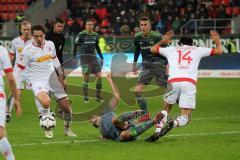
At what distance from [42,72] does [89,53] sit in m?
9.87

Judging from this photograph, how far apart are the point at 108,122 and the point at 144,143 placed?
2.60ft

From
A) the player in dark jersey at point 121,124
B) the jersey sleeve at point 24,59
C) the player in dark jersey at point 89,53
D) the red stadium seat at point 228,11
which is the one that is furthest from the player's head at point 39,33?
the red stadium seat at point 228,11

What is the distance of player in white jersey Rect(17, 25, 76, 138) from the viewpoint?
14617mm

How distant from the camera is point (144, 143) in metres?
13.6

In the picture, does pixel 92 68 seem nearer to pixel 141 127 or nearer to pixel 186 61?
pixel 186 61

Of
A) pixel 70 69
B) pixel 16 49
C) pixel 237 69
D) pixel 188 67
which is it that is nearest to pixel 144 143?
pixel 188 67

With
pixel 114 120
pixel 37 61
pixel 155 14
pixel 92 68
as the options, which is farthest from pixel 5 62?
pixel 155 14

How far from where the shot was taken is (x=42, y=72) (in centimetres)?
1499

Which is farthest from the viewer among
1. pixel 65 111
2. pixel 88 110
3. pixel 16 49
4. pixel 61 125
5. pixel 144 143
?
pixel 88 110

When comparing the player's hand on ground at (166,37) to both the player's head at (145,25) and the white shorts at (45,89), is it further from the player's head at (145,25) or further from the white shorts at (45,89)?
the player's head at (145,25)

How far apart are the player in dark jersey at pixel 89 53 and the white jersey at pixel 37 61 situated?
340 inches

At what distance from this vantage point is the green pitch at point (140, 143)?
12188 millimetres

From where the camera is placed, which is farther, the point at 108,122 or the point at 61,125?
the point at 61,125

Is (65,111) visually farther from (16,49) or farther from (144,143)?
(16,49)
